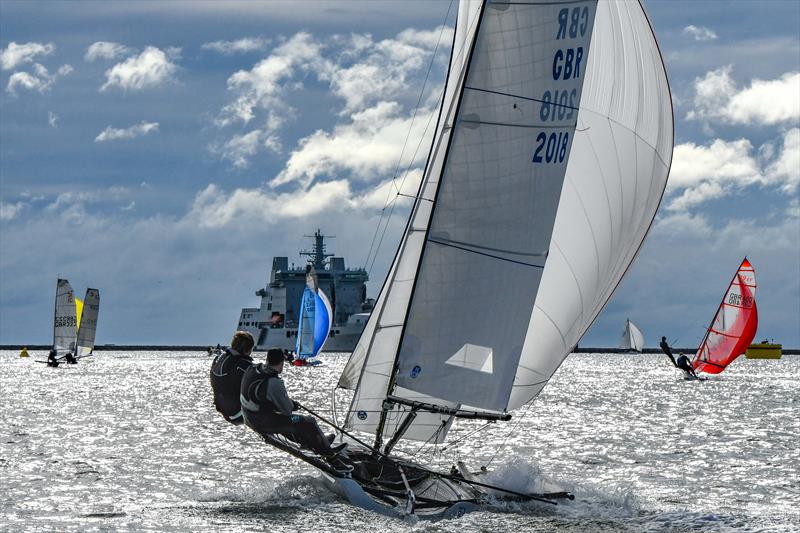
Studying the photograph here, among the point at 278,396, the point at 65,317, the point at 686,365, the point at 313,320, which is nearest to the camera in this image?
the point at 278,396

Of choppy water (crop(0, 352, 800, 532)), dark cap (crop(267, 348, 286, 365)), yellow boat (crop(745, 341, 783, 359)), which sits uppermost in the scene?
yellow boat (crop(745, 341, 783, 359))

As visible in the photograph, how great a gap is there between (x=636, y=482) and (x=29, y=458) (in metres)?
10.5

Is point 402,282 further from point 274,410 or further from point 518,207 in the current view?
point 274,410

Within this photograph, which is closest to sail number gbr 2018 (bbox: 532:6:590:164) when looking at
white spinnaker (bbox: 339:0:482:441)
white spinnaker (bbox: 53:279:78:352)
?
white spinnaker (bbox: 339:0:482:441)

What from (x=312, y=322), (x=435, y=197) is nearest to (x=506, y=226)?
(x=435, y=197)

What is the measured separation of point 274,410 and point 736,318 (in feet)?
119

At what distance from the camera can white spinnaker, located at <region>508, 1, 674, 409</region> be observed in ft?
43.1

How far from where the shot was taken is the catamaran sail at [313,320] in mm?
66938

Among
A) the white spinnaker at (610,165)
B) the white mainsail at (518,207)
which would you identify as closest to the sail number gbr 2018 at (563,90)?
the white mainsail at (518,207)

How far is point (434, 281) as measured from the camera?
12.7 m

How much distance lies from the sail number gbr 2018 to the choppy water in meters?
4.31

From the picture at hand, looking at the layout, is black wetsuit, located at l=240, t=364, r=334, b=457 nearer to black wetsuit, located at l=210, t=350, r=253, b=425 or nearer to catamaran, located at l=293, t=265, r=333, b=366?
black wetsuit, located at l=210, t=350, r=253, b=425

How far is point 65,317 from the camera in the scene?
63281 millimetres

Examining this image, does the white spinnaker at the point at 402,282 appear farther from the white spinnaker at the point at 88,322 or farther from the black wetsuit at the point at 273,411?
the white spinnaker at the point at 88,322
